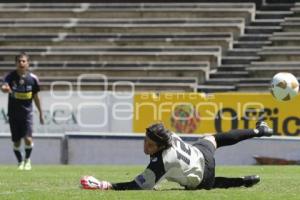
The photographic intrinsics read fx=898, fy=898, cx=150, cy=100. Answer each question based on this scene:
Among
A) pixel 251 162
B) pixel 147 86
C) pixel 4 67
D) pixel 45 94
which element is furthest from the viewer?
pixel 4 67

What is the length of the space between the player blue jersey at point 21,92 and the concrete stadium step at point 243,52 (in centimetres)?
1420

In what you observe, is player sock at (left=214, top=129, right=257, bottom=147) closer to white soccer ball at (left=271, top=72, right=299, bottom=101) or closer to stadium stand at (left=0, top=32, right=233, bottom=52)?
white soccer ball at (left=271, top=72, right=299, bottom=101)

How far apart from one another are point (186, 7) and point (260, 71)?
15.7 feet

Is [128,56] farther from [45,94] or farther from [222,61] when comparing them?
[45,94]

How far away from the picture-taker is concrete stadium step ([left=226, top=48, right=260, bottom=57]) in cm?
2908

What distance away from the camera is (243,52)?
2916 cm

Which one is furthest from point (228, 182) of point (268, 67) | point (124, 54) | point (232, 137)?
point (124, 54)

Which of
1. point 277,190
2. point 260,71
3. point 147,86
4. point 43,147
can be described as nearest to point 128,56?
point 147,86

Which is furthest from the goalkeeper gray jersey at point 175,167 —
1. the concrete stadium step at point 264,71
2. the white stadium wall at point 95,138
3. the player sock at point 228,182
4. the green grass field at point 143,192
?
the concrete stadium step at point 264,71

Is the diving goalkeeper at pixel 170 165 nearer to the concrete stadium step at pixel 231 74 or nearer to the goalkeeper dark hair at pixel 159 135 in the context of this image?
the goalkeeper dark hair at pixel 159 135

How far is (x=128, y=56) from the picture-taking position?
2998 cm

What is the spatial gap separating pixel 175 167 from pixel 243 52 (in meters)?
20.3

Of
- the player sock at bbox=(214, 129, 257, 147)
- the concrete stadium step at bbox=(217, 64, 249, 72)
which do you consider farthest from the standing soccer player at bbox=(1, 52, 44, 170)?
the concrete stadium step at bbox=(217, 64, 249, 72)

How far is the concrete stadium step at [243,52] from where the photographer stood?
29.1m
